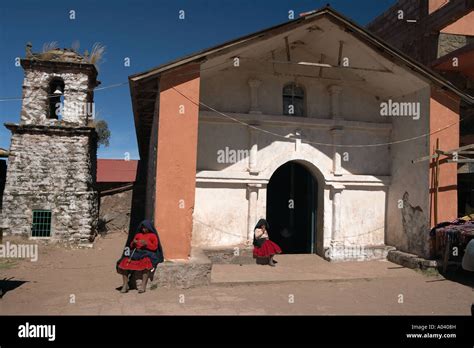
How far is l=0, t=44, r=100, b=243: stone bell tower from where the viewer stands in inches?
554

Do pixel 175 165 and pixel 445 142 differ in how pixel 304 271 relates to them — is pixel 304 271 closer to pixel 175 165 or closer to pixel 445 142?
pixel 175 165

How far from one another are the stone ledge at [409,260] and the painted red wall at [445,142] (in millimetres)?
971

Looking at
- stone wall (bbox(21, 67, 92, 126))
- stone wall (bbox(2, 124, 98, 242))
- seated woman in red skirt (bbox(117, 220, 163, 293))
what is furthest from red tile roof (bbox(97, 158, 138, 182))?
seated woman in red skirt (bbox(117, 220, 163, 293))

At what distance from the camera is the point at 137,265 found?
6.97m

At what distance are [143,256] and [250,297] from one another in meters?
2.21

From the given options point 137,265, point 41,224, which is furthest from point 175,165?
point 41,224

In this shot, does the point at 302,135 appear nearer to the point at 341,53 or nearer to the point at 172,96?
the point at 341,53

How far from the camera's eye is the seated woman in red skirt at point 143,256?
22.9 feet

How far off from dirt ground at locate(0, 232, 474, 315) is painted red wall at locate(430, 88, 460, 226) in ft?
5.74

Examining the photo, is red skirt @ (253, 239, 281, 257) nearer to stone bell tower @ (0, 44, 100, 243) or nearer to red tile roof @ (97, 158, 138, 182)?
stone bell tower @ (0, 44, 100, 243)

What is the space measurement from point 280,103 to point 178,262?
18.3 feet

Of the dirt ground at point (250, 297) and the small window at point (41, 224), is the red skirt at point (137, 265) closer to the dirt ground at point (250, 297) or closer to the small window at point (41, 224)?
the dirt ground at point (250, 297)
